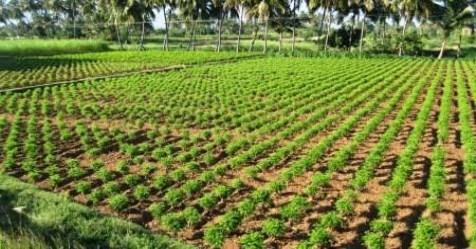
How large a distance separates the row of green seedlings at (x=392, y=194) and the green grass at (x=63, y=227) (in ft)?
11.4

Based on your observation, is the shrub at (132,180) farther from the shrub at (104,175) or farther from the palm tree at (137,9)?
the palm tree at (137,9)

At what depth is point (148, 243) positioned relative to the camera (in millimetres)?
9188

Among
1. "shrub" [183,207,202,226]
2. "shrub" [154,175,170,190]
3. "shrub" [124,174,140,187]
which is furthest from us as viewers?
"shrub" [124,174,140,187]

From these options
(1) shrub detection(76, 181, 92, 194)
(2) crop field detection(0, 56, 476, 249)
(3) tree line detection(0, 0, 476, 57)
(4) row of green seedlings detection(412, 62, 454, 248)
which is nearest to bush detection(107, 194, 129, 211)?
(2) crop field detection(0, 56, 476, 249)

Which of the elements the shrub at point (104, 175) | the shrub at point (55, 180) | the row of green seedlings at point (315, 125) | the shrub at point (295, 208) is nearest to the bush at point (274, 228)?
the shrub at point (295, 208)

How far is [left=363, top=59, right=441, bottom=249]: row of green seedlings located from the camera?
9.27 m

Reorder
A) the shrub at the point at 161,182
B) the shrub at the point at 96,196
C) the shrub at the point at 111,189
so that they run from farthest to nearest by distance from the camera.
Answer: the shrub at the point at 161,182 < the shrub at the point at 111,189 < the shrub at the point at 96,196

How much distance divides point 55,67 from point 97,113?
24.1 metres

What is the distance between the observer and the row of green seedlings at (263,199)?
9797 millimetres

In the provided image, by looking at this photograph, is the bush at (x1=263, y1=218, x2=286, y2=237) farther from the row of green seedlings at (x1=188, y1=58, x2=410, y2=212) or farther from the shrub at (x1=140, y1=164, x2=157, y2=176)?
the shrub at (x1=140, y1=164, x2=157, y2=176)

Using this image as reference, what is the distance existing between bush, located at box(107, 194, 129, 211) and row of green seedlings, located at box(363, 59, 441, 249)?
528 cm

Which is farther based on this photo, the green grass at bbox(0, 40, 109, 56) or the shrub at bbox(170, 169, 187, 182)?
the green grass at bbox(0, 40, 109, 56)

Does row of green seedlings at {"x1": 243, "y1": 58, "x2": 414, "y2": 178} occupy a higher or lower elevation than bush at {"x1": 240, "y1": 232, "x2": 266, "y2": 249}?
higher

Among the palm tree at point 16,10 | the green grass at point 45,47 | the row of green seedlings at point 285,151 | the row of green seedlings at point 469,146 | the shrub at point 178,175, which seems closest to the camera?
the row of green seedlings at point 469,146
